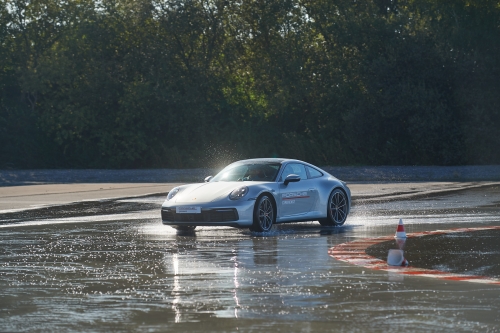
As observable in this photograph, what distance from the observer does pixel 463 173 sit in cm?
3875

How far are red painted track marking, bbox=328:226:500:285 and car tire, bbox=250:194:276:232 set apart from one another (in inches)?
87.8

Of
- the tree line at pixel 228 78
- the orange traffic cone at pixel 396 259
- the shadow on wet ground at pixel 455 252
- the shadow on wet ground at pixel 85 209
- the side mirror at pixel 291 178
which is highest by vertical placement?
the tree line at pixel 228 78

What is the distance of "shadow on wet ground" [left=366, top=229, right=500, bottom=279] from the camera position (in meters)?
11.8

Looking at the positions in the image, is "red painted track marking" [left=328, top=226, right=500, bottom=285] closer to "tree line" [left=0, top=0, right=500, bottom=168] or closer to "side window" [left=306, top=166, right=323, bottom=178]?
"side window" [left=306, top=166, right=323, bottom=178]

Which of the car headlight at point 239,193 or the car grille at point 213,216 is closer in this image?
the car grille at point 213,216

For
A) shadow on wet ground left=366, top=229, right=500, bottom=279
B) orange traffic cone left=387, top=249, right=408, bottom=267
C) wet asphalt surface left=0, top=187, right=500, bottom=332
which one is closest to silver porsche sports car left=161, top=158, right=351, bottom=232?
wet asphalt surface left=0, top=187, right=500, bottom=332

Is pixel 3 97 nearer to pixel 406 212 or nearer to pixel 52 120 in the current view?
pixel 52 120

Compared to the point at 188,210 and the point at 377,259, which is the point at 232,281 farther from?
the point at 188,210

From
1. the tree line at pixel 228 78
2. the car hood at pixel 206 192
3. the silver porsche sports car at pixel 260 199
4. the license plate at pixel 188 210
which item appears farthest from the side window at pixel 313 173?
the tree line at pixel 228 78

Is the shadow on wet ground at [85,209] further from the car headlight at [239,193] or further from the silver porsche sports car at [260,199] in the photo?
the car headlight at [239,193]

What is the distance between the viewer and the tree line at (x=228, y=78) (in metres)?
46.7

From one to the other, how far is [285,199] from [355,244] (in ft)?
10.6

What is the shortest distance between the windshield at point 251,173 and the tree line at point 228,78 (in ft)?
91.4

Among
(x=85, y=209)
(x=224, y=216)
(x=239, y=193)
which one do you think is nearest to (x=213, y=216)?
(x=224, y=216)
